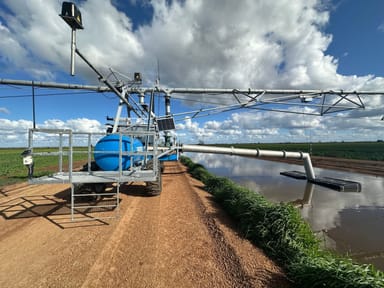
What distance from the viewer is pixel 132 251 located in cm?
402

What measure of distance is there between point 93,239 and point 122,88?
753cm

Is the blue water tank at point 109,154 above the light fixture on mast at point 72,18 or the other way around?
the other way around

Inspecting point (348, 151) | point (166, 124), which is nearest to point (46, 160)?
point (166, 124)

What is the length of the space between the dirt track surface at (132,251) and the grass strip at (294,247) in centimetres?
30

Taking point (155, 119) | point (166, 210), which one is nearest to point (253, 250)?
point (166, 210)

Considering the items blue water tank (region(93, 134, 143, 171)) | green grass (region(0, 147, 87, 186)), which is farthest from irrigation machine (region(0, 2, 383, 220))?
green grass (region(0, 147, 87, 186))

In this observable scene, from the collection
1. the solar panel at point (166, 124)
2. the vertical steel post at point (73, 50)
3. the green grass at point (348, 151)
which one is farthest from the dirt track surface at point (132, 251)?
the green grass at point (348, 151)

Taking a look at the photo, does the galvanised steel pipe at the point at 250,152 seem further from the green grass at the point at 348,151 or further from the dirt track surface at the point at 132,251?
the dirt track surface at the point at 132,251

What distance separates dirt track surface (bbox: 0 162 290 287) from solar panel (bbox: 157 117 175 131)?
225 inches

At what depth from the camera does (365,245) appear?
550 cm

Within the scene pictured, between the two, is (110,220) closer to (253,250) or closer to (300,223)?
(253,250)

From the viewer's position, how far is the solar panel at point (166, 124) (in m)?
11.4

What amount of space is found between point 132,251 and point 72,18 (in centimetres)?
561

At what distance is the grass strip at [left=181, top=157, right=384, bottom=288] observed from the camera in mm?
2805
